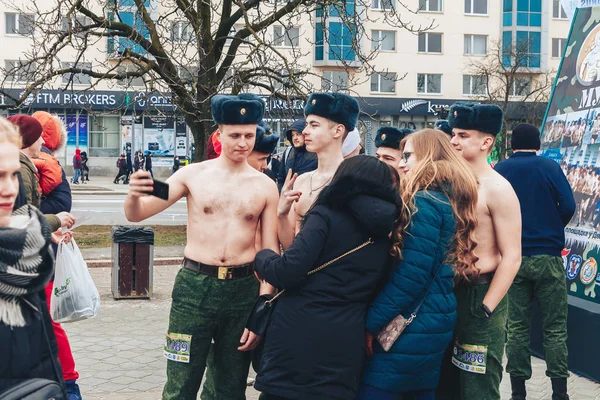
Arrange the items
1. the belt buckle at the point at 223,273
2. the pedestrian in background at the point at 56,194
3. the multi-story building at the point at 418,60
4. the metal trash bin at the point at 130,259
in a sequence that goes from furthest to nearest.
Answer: the multi-story building at the point at 418,60 → the metal trash bin at the point at 130,259 → the pedestrian in background at the point at 56,194 → the belt buckle at the point at 223,273

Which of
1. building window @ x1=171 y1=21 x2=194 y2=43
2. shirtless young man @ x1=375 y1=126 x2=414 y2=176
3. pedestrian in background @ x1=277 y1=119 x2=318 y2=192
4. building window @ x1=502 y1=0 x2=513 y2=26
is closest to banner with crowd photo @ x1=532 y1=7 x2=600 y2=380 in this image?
shirtless young man @ x1=375 y1=126 x2=414 y2=176

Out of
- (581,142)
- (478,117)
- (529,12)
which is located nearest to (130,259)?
(581,142)

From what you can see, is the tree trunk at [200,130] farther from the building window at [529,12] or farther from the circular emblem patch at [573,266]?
the building window at [529,12]

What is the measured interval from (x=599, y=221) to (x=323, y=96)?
11.1 ft

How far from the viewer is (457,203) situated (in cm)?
389

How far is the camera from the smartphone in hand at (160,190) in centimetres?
396

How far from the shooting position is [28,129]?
5.04 meters

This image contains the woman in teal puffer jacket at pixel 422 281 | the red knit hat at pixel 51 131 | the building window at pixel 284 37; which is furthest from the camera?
the building window at pixel 284 37

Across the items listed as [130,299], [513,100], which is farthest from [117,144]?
[130,299]

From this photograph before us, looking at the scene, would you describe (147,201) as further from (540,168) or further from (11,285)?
(540,168)

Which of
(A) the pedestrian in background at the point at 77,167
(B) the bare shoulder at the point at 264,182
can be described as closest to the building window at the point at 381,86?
(A) the pedestrian in background at the point at 77,167

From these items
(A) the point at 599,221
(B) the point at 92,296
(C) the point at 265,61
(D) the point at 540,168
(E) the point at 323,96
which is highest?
(C) the point at 265,61

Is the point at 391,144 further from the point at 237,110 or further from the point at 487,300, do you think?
the point at 487,300

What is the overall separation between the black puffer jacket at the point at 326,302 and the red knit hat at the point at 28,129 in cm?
233
